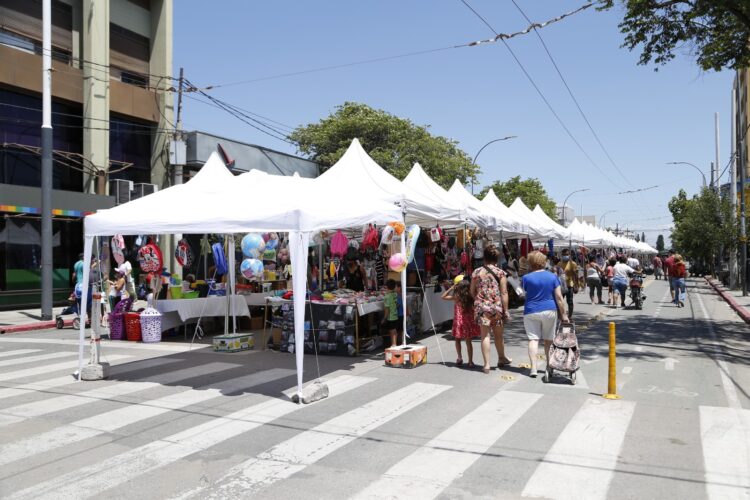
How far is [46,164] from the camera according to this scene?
16328 mm

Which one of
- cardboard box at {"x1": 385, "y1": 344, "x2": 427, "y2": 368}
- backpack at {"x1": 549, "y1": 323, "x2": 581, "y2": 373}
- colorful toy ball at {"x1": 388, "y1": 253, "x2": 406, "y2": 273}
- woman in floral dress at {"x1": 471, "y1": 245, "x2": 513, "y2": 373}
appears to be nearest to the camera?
backpack at {"x1": 549, "y1": 323, "x2": 581, "y2": 373}

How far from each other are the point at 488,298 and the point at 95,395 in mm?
5515

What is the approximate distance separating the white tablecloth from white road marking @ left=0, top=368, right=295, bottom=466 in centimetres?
475

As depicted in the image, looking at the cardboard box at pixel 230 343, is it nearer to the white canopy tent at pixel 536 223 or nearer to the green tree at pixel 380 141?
the white canopy tent at pixel 536 223

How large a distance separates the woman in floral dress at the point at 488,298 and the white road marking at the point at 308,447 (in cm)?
145

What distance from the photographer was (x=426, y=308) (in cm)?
1306

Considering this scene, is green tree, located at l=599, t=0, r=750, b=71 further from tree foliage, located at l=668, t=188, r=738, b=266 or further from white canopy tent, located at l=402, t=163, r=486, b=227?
tree foliage, located at l=668, t=188, r=738, b=266

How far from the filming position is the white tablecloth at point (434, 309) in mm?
12938

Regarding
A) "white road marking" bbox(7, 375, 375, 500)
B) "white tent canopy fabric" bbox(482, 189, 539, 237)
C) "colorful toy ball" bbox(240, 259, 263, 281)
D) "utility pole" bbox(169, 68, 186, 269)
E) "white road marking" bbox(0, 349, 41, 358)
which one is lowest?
"white road marking" bbox(0, 349, 41, 358)

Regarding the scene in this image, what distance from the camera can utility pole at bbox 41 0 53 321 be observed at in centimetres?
1612

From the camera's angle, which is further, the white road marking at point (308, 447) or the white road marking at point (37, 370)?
the white road marking at point (37, 370)

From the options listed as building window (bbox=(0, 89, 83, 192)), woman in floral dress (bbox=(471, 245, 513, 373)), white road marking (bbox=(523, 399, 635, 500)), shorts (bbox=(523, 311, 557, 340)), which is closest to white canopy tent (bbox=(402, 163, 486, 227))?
woman in floral dress (bbox=(471, 245, 513, 373))

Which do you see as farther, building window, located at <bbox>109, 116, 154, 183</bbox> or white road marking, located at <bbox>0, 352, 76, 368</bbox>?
building window, located at <bbox>109, 116, 154, 183</bbox>

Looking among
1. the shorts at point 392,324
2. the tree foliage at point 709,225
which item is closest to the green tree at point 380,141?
the tree foliage at point 709,225
